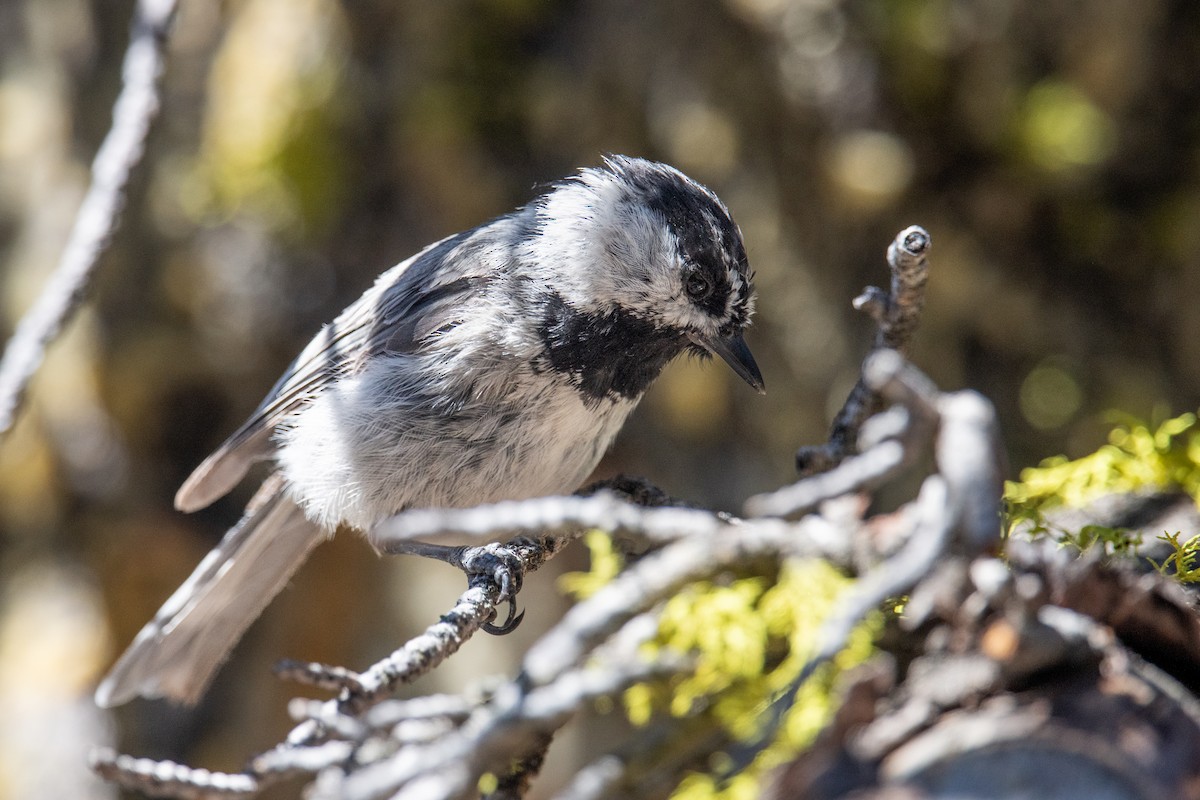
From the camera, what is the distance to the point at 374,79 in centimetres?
543

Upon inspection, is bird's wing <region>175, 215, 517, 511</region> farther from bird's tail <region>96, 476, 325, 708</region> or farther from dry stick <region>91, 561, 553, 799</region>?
dry stick <region>91, 561, 553, 799</region>

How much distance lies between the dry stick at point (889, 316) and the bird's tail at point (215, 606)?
189cm

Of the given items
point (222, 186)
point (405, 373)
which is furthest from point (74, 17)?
point (405, 373)

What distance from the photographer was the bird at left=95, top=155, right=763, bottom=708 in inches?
122

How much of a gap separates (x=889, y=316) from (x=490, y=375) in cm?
126

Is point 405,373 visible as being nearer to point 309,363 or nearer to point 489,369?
point 489,369

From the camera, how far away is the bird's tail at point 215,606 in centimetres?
338

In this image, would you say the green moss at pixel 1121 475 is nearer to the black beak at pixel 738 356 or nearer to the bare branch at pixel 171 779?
the black beak at pixel 738 356

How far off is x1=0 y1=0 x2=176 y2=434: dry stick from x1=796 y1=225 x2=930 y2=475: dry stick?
84.9 inches

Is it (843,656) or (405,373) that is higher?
(405,373)

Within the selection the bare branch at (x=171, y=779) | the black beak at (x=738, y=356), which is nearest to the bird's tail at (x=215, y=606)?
the black beak at (x=738, y=356)

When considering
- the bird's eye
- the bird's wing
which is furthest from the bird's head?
the bird's wing

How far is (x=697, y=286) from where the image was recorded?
3.18 metres

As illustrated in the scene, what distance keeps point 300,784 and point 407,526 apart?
17.4ft
